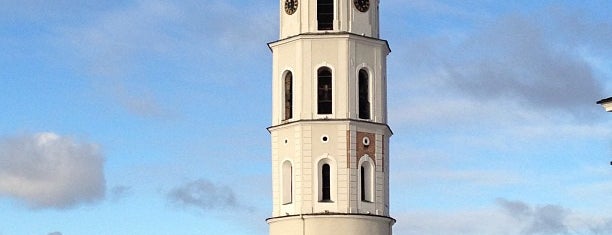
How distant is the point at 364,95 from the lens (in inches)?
3253

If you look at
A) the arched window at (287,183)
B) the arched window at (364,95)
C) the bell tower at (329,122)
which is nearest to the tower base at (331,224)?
the bell tower at (329,122)

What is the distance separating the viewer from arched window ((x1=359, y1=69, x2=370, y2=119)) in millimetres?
82125

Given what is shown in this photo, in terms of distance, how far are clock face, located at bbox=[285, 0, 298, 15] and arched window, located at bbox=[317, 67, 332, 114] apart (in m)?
3.76

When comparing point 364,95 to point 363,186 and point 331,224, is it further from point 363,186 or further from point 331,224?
point 331,224

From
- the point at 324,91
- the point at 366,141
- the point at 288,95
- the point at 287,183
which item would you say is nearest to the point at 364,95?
the point at 324,91

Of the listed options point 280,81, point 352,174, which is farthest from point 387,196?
point 280,81

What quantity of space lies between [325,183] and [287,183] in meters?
2.21

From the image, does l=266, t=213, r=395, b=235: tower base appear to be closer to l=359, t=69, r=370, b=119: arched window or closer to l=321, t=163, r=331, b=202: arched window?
l=321, t=163, r=331, b=202: arched window

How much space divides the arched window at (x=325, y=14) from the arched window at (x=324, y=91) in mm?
2320

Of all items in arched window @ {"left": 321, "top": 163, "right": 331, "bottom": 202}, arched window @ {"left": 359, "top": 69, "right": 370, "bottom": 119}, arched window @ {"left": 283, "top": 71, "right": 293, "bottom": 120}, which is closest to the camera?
arched window @ {"left": 321, "top": 163, "right": 331, "bottom": 202}

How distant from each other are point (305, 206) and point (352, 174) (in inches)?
114

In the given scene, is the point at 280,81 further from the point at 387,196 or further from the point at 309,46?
the point at 387,196

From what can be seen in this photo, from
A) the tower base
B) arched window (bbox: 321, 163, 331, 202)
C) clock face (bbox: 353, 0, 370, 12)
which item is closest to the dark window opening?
the tower base

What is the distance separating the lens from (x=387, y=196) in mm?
82875
